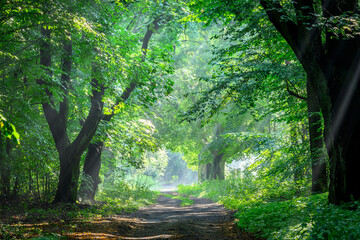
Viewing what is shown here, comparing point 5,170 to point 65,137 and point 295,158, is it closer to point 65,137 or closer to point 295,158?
point 65,137

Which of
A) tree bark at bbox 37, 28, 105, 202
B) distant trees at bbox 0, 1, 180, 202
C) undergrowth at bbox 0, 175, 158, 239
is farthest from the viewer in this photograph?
tree bark at bbox 37, 28, 105, 202

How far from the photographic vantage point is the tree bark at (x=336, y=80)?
5.15 meters

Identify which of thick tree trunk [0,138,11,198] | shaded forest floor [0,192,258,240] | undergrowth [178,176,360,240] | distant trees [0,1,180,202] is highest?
distant trees [0,1,180,202]

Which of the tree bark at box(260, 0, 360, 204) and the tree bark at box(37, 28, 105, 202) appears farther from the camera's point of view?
the tree bark at box(37, 28, 105, 202)

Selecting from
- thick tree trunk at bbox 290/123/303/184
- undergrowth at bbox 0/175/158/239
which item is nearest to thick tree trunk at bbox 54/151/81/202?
undergrowth at bbox 0/175/158/239

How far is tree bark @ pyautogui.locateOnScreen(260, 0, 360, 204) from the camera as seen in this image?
16.9 ft

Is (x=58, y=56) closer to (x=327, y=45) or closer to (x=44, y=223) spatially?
(x=44, y=223)

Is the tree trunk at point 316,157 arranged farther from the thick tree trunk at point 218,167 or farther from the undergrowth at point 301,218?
the thick tree trunk at point 218,167

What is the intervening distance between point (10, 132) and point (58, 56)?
305 inches

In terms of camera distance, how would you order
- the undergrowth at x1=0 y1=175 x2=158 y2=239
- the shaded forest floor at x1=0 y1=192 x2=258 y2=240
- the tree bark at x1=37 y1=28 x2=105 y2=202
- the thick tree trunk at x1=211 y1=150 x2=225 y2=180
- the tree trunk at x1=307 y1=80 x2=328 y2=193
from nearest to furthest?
the undergrowth at x1=0 y1=175 x2=158 y2=239
the shaded forest floor at x1=0 y1=192 x2=258 y2=240
the tree trunk at x1=307 y1=80 x2=328 y2=193
the tree bark at x1=37 y1=28 x2=105 y2=202
the thick tree trunk at x1=211 y1=150 x2=225 y2=180

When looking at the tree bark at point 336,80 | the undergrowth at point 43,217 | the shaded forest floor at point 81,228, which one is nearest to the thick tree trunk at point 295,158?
the shaded forest floor at point 81,228

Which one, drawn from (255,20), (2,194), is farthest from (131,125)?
Result: (255,20)

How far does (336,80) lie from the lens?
5.47 metres

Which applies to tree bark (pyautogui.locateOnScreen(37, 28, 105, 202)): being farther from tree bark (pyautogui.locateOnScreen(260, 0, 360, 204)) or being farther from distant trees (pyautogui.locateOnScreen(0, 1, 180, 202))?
tree bark (pyautogui.locateOnScreen(260, 0, 360, 204))
